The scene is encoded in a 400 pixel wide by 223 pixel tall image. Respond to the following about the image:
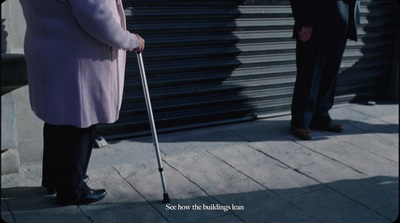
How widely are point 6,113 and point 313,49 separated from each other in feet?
9.45

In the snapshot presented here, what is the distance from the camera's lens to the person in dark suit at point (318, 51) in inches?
181

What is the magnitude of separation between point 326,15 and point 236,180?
1860mm

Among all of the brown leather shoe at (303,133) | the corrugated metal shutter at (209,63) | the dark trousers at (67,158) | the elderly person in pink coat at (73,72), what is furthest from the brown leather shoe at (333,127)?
the dark trousers at (67,158)

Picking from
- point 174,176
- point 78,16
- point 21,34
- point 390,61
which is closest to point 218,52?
point 174,176

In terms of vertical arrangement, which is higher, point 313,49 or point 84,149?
point 313,49

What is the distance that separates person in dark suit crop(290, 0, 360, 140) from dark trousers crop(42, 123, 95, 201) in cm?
236

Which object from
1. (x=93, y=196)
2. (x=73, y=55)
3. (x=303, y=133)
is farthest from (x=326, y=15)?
(x=93, y=196)

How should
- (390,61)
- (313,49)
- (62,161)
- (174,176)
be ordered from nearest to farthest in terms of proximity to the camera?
(62,161) → (174,176) → (313,49) → (390,61)

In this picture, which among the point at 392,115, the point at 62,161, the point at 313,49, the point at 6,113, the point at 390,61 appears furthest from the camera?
the point at 390,61

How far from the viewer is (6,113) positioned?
3.66 m

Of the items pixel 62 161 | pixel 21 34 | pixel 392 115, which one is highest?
pixel 21 34

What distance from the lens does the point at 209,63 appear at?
5078 mm

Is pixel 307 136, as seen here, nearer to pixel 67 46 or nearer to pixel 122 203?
pixel 122 203

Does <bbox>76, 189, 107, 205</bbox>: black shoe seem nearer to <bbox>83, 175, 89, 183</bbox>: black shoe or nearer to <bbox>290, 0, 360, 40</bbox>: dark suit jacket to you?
<bbox>83, 175, 89, 183</bbox>: black shoe
